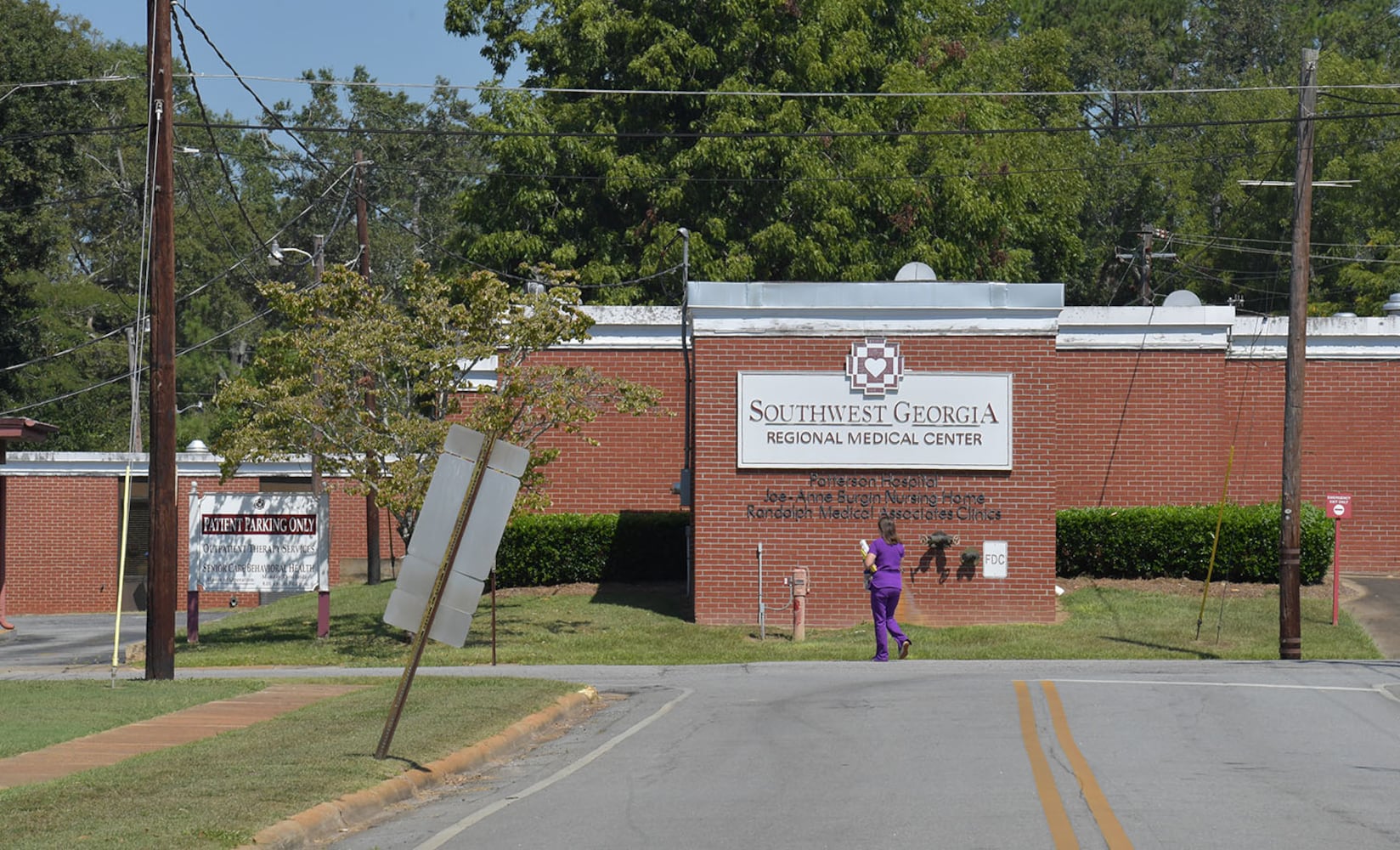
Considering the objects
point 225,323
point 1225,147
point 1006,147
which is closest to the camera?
point 1006,147

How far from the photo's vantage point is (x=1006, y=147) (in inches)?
1700

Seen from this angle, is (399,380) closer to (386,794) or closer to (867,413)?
(867,413)

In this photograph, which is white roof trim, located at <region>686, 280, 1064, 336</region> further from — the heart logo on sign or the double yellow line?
the double yellow line

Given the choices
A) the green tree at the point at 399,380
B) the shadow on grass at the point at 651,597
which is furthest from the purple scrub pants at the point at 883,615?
the shadow on grass at the point at 651,597

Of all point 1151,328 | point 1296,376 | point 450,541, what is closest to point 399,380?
point 1296,376

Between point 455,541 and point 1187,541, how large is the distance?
60.3ft

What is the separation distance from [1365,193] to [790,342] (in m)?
38.5

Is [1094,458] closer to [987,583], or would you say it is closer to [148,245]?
[987,583]

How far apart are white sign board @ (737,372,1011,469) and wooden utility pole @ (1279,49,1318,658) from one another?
14.2 ft

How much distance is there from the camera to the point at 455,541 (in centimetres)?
1145

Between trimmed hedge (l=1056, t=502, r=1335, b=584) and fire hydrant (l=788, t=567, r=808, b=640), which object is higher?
trimmed hedge (l=1056, t=502, r=1335, b=584)

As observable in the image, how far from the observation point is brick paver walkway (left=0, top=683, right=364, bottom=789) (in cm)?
1182

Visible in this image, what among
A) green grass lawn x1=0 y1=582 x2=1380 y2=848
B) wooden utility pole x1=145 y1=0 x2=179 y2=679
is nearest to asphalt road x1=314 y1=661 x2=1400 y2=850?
green grass lawn x1=0 y1=582 x2=1380 y2=848

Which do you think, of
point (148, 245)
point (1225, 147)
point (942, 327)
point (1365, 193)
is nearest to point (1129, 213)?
point (1225, 147)
